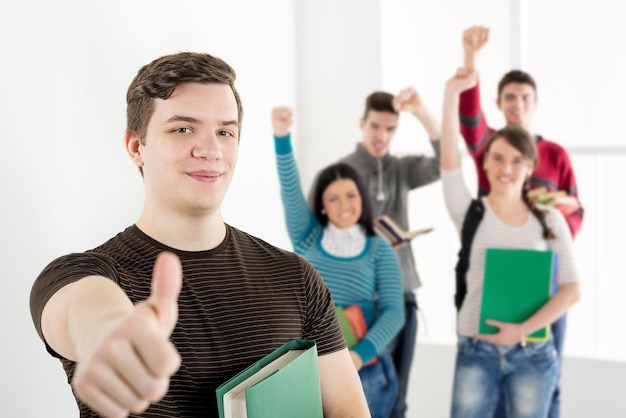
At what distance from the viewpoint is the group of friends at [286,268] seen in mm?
790

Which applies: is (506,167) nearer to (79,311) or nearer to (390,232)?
(390,232)

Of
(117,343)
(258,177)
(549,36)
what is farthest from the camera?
(549,36)

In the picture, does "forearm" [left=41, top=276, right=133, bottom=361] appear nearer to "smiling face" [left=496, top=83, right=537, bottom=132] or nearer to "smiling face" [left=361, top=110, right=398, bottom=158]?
"smiling face" [left=361, top=110, right=398, bottom=158]

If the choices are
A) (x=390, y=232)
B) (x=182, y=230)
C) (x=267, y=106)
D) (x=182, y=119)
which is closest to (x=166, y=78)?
(x=182, y=119)

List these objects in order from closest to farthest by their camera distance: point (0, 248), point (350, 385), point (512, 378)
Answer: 1. point (350, 385)
2. point (0, 248)
3. point (512, 378)

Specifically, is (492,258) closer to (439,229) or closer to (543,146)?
(543,146)

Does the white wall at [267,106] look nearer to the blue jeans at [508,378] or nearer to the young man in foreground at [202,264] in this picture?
the young man in foreground at [202,264]

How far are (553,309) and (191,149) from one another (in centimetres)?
150

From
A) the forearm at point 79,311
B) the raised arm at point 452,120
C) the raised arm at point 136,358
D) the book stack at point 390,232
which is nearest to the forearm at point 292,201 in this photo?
the book stack at point 390,232

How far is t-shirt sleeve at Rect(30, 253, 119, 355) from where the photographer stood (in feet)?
3.08

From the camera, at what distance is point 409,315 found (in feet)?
8.59

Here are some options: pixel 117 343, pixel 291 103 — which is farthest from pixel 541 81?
pixel 117 343

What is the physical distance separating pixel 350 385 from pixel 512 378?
121 cm

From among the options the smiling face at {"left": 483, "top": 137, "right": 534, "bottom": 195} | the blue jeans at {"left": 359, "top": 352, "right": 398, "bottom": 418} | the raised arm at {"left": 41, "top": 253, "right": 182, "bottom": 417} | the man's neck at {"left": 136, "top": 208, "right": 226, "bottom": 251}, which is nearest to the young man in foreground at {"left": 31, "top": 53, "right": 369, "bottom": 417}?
the man's neck at {"left": 136, "top": 208, "right": 226, "bottom": 251}
